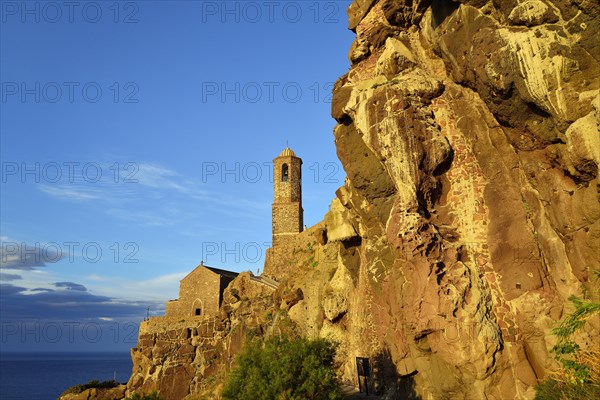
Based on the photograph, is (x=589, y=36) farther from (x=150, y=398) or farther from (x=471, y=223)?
(x=150, y=398)

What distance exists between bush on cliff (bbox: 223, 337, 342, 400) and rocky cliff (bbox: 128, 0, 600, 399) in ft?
8.57

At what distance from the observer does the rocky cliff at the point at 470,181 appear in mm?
11719

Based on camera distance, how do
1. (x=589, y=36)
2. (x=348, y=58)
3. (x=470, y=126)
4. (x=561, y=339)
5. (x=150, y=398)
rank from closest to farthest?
1. (x=589, y=36)
2. (x=561, y=339)
3. (x=470, y=126)
4. (x=348, y=58)
5. (x=150, y=398)

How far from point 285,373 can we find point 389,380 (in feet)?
13.8

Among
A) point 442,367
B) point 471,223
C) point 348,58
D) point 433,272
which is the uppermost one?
point 348,58

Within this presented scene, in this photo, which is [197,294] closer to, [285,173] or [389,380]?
[285,173]

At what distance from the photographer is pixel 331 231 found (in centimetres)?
2167

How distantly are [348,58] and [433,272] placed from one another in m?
10.3

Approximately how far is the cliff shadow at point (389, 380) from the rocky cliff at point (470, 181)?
69mm

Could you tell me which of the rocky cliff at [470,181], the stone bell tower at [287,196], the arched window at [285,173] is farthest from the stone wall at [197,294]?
the rocky cliff at [470,181]

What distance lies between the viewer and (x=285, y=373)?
14.2 metres

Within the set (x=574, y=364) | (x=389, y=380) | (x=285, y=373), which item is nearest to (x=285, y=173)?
(x=389, y=380)

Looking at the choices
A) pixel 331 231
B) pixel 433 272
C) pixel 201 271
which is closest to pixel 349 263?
pixel 331 231

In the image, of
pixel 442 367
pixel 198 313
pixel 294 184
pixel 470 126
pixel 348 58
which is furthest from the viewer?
pixel 294 184
